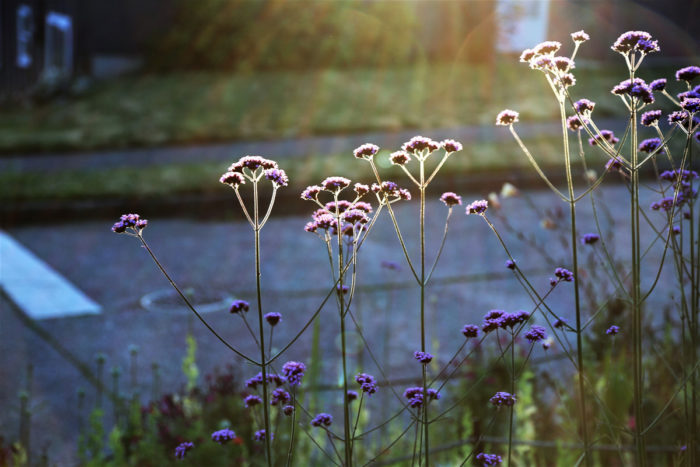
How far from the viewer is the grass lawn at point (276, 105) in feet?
48.1

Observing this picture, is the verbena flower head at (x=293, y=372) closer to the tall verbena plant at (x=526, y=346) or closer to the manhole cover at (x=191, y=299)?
the tall verbena plant at (x=526, y=346)

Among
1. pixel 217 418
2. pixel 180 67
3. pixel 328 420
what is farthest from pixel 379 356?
pixel 180 67

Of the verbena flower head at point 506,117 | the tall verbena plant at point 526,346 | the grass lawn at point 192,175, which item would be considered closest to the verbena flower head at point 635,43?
the tall verbena plant at point 526,346

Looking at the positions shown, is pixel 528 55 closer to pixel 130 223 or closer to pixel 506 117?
pixel 506 117

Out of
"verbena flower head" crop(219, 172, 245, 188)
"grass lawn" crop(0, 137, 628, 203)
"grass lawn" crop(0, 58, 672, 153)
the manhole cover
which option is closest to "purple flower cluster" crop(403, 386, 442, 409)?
"verbena flower head" crop(219, 172, 245, 188)

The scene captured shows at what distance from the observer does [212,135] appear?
47.1ft

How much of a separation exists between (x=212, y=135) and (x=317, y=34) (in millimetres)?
7772

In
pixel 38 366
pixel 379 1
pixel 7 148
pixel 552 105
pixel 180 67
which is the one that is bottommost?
pixel 38 366

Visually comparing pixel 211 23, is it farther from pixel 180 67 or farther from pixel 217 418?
pixel 217 418

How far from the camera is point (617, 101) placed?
58.4ft

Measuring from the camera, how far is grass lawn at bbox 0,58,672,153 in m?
14.7

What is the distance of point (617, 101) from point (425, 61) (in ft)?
20.0

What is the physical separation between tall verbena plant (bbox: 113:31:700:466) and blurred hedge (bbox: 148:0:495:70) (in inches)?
579

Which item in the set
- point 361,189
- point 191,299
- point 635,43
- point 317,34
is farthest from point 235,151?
point 635,43
